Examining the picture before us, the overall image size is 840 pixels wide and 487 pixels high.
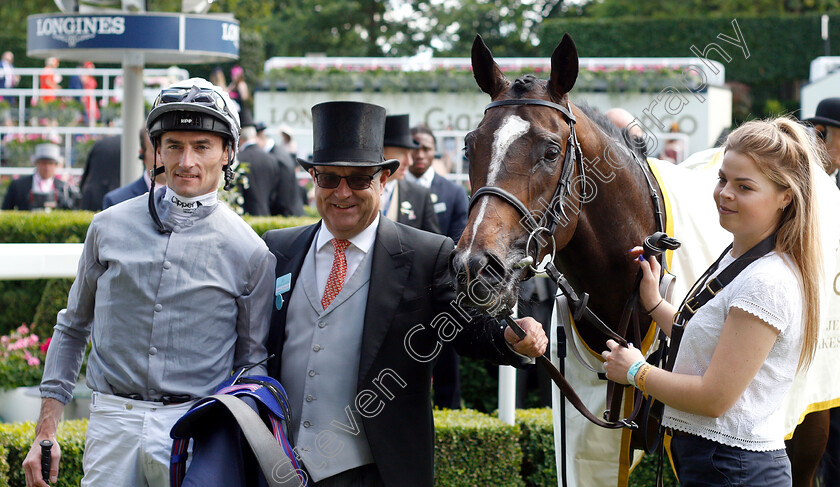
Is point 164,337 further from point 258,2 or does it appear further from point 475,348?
point 258,2

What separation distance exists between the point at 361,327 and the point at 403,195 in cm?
338

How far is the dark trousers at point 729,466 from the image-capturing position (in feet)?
7.38

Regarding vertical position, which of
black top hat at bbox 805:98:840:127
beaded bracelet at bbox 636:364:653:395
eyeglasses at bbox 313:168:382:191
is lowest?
beaded bracelet at bbox 636:364:653:395

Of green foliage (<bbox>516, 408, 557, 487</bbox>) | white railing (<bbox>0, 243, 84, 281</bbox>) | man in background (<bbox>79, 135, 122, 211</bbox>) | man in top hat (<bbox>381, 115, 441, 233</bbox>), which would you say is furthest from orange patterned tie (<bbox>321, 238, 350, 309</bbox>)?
man in background (<bbox>79, 135, 122, 211</bbox>)

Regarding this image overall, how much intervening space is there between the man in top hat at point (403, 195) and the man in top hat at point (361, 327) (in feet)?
10.2

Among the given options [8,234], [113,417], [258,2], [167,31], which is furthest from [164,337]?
[258,2]

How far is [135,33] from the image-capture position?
605cm

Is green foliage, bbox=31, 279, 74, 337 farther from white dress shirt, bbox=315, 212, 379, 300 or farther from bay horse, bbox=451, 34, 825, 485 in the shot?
bay horse, bbox=451, 34, 825, 485

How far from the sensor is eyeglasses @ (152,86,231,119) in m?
2.46

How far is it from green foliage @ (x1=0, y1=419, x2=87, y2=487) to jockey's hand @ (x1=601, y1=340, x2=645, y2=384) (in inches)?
98.9

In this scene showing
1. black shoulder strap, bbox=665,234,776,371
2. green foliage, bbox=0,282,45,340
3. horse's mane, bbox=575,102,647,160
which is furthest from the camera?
green foliage, bbox=0,282,45,340

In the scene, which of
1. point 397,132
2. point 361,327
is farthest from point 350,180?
point 397,132

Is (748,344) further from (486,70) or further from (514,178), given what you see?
(486,70)

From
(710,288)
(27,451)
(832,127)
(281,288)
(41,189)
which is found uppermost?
(832,127)
